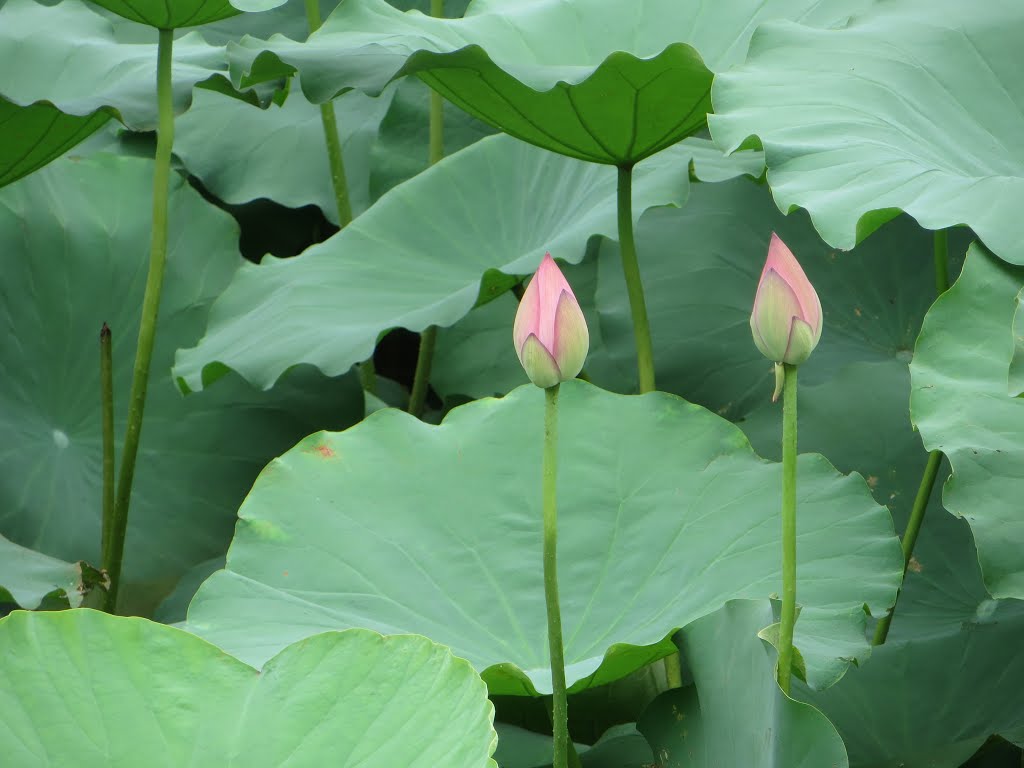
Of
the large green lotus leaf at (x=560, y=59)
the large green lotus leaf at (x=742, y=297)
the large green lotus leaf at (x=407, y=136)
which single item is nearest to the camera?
the large green lotus leaf at (x=560, y=59)

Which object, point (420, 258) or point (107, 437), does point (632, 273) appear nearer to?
point (420, 258)

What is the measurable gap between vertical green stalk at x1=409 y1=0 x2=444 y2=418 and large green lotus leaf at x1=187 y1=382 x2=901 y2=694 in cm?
62

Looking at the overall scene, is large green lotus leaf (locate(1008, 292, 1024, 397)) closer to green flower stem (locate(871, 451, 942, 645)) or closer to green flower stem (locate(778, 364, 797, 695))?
green flower stem (locate(778, 364, 797, 695))

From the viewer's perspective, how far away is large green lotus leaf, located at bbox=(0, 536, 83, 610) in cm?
121

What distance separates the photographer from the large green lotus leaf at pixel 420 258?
1.43 m

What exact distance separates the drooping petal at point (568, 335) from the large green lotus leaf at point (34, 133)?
0.84 m

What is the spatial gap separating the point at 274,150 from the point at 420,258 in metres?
0.53

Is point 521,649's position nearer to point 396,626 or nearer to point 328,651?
point 396,626

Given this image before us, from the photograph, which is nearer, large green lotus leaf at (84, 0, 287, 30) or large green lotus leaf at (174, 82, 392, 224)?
large green lotus leaf at (84, 0, 287, 30)

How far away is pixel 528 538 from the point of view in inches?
43.8

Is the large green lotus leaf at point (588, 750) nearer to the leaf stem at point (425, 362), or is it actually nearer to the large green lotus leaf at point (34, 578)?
the large green lotus leaf at point (34, 578)

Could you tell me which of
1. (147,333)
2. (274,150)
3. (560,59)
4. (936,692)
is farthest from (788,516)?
(274,150)

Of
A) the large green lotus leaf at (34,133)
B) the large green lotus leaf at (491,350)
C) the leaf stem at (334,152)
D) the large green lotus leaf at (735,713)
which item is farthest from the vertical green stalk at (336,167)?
Answer: the large green lotus leaf at (735,713)

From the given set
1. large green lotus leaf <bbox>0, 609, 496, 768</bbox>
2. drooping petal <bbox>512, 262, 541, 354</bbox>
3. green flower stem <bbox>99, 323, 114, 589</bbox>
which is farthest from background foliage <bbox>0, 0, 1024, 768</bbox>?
drooping petal <bbox>512, 262, 541, 354</bbox>
